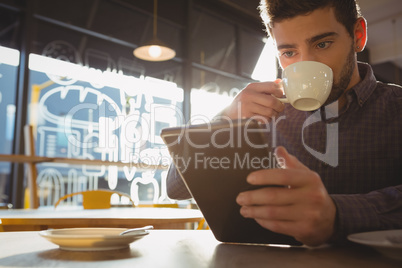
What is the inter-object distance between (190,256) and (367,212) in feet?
1.36

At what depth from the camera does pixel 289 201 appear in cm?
65

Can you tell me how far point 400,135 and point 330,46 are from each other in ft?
1.37

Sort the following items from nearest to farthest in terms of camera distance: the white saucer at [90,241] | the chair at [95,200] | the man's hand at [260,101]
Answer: the white saucer at [90,241] → the man's hand at [260,101] → the chair at [95,200]

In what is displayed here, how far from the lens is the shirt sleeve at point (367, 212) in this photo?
747 mm

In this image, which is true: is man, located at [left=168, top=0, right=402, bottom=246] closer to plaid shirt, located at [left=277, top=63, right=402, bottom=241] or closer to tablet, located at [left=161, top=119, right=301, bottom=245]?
plaid shirt, located at [left=277, top=63, right=402, bottom=241]

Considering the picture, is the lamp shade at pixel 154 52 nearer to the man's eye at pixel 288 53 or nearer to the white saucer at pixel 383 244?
the man's eye at pixel 288 53

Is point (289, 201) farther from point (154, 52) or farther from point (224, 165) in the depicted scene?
point (154, 52)

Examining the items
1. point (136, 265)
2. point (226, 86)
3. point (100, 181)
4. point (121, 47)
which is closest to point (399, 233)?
point (136, 265)

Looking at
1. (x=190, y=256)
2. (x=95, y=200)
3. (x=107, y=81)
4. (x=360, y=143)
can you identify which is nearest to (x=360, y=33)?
(x=360, y=143)

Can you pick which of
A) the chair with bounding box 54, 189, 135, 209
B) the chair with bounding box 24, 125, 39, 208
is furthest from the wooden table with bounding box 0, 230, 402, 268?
the chair with bounding box 24, 125, 39, 208

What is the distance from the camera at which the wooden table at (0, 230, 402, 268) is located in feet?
1.94

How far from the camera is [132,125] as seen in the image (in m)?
4.62

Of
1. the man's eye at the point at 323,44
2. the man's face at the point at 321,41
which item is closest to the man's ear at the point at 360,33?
the man's face at the point at 321,41

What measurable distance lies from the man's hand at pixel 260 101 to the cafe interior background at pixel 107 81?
1926 millimetres
